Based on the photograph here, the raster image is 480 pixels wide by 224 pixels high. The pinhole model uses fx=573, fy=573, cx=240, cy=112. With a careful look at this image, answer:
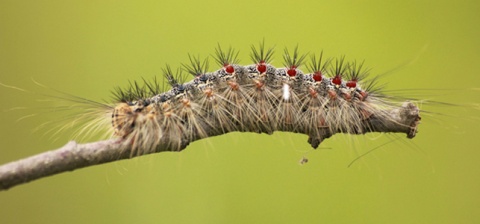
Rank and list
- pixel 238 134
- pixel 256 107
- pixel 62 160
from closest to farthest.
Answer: pixel 62 160 < pixel 256 107 < pixel 238 134

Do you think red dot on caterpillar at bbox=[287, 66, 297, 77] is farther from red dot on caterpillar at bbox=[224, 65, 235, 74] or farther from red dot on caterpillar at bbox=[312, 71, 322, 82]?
red dot on caterpillar at bbox=[224, 65, 235, 74]

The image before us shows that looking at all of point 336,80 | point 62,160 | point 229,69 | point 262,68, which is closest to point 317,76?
point 336,80

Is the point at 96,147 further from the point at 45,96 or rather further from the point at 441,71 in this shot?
the point at 441,71

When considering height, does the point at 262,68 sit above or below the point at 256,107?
above

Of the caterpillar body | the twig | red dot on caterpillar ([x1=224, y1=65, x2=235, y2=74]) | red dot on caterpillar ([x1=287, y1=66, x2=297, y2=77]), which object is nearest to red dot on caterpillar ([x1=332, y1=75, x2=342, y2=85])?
the caterpillar body

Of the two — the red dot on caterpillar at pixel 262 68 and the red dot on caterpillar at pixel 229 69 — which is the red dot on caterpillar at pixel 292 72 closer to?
the red dot on caterpillar at pixel 262 68

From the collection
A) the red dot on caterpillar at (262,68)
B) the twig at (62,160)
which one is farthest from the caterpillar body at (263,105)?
the twig at (62,160)

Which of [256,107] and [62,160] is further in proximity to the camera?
[256,107]

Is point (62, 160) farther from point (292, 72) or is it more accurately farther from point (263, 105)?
point (292, 72)
